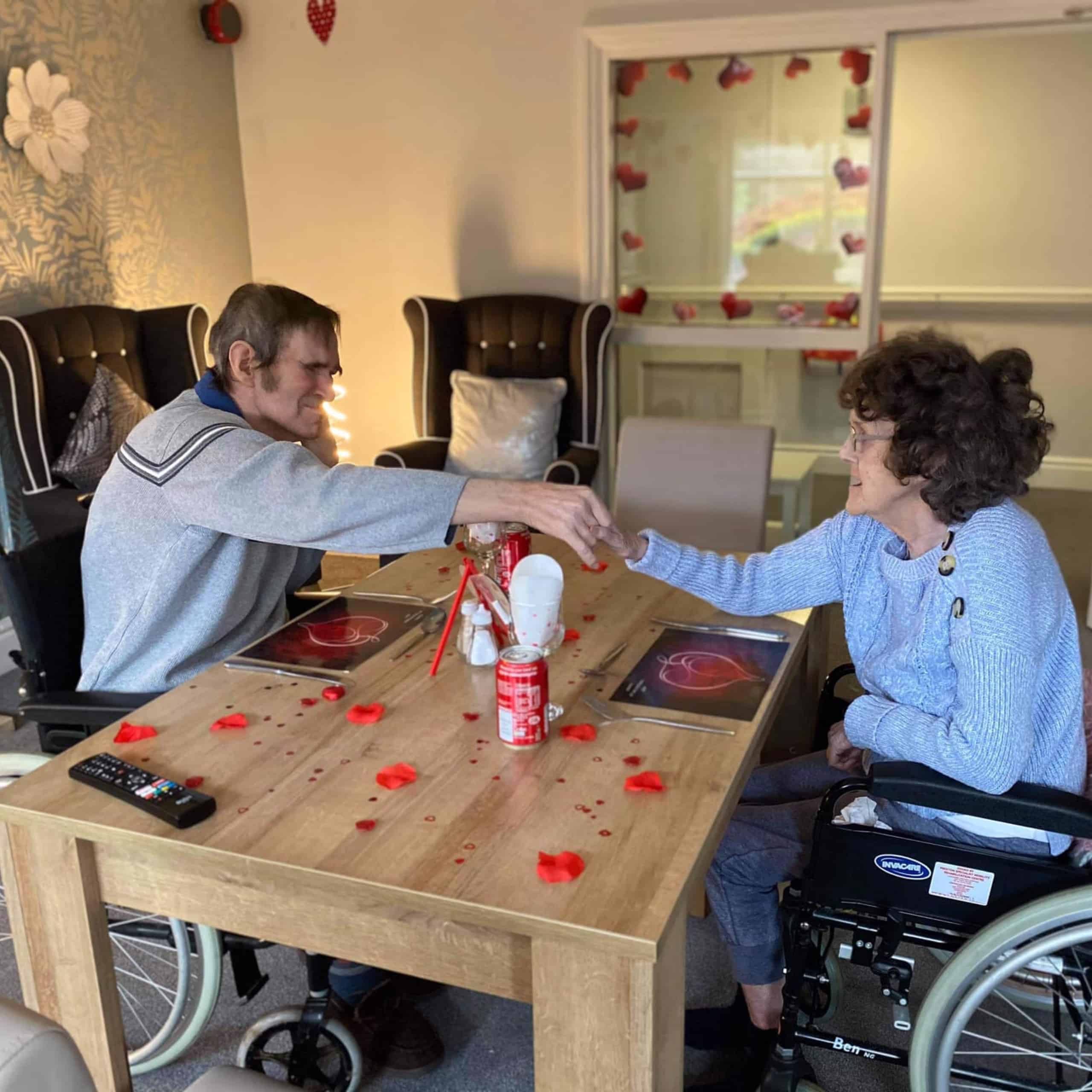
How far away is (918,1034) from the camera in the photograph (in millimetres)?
1455

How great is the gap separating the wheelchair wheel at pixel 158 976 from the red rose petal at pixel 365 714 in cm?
40

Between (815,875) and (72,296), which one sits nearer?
(815,875)

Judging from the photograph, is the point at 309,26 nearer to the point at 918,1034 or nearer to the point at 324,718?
the point at 324,718

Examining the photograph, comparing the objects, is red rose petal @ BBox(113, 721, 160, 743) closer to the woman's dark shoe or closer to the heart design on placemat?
the woman's dark shoe

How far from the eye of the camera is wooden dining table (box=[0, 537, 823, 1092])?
121 cm

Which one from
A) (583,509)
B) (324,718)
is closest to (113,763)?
(324,718)

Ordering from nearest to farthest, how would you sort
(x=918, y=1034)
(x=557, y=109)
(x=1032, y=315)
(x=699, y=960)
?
1. (x=918, y=1034)
2. (x=699, y=960)
3. (x=557, y=109)
4. (x=1032, y=315)

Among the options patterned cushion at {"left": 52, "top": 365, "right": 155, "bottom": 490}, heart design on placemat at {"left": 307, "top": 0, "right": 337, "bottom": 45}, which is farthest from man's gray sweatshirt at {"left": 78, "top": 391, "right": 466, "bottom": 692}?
heart design on placemat at {"left": 307, "top": 0, "right": 337, "bottom": 45}

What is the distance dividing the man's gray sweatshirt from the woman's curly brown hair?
2.18 feet

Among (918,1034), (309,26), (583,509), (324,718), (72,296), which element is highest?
(309,26)

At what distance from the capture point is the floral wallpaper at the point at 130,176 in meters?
3.86

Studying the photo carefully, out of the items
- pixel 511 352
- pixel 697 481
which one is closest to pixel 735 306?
pixel 511 352

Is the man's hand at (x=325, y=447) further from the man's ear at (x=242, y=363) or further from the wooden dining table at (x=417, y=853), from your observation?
the wooden dining table at (x=417, y=853)

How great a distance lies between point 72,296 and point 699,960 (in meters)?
3.31
